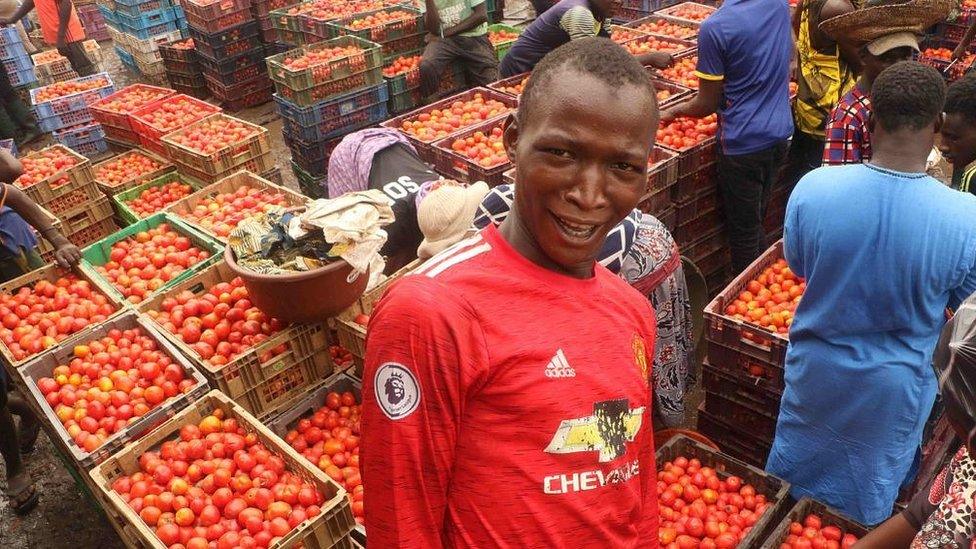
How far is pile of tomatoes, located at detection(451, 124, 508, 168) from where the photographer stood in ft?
17.9

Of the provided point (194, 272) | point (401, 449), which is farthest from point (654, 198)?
point (401, 449)

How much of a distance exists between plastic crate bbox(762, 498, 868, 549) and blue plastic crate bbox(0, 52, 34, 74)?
1197cm

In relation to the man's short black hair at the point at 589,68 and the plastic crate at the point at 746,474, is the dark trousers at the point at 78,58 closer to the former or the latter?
the plastic crate at the point at 746,474

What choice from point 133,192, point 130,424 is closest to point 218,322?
point 130,424

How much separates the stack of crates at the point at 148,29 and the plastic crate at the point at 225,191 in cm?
728

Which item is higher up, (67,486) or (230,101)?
(230,101)

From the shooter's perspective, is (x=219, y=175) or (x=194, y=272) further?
(x=219, y=175)

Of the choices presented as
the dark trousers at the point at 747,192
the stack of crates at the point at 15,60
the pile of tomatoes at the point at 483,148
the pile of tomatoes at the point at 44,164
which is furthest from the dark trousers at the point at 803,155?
the stack of crates at the point at 15,60

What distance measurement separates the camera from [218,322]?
12.6ft

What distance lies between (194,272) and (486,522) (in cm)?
364

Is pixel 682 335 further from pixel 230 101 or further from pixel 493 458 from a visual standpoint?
pixel 230 101

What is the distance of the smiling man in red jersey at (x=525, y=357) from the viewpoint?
137cm

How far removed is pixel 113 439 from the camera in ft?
Answer: 10.5

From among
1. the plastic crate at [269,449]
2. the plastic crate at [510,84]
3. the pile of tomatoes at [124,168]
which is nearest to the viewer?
the plastic crate at [269,449]
